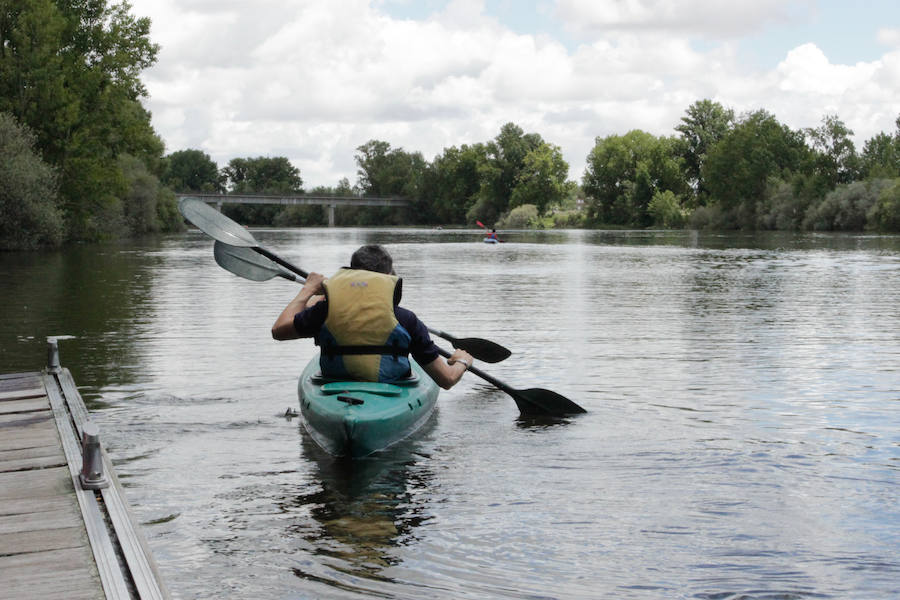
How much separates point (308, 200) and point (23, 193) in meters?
98.2

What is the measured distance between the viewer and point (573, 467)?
7.49 m

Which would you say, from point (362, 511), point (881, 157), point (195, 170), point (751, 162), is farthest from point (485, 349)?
point (195, 170)

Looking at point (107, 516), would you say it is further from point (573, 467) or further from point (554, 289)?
point (554, 289)

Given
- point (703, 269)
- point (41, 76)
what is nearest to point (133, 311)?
point (703, 269)

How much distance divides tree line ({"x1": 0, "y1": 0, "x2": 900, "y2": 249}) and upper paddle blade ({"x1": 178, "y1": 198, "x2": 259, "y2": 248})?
29958mm

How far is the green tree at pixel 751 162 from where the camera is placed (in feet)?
312

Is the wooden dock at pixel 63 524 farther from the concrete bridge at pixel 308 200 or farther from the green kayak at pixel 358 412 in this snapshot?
the concrete bridge at pixel 308 200

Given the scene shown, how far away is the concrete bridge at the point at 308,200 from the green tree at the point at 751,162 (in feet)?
182

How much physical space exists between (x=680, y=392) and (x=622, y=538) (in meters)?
4.78

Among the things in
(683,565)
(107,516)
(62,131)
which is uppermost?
(62,131)

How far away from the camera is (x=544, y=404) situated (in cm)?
947

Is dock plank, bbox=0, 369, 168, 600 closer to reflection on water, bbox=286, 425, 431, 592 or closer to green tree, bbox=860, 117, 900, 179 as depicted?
reflection on water, bbox=286, 425, 431, 592

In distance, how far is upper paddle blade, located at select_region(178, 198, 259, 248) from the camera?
1001 centimetres

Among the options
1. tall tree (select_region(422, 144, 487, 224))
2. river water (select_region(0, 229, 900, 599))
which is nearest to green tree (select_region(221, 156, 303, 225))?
tall tree (select_region(422, 144, 487, 224))
